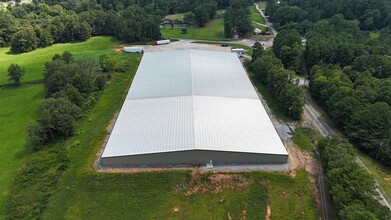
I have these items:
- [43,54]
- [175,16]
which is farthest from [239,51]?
[175,16]

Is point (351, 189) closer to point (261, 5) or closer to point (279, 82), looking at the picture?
point (279, 82)

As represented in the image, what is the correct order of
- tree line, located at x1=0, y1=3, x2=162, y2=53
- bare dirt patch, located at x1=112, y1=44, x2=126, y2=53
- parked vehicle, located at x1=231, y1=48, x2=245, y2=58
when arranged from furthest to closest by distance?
tree line, located at x1=0, y1=3, x2=162, y2=53 → bare dirt patch, located at x1=112, y1=44, x2=126, y2=53 → parked vehicle, located at x1=231, y1=48, x2=245, y2=58

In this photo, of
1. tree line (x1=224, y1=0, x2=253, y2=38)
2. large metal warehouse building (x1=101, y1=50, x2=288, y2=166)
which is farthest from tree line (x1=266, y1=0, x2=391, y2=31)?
large metal warehouse building (x1=101, y1=50, x2=288, y2=166)

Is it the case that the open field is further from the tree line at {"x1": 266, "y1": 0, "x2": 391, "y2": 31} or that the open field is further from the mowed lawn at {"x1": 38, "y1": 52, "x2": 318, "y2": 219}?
the mowed lawn at {"x1": 38, "y1": 52, "x2": 318, "y2": 219}

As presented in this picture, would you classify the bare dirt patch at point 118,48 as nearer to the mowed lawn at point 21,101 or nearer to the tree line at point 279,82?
the mowed lawn at point 21,101

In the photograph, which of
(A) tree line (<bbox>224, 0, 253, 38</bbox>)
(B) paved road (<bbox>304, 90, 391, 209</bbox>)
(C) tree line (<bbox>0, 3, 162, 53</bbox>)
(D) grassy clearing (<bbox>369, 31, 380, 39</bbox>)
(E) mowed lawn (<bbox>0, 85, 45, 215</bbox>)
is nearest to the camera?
(E) mowed lawn (<bbox>0, 85, 45, 215</bbox>)

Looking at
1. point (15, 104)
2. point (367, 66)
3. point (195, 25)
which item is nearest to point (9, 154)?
point (15, 104)

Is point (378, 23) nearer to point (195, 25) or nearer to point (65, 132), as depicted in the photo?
point (195, 25)
